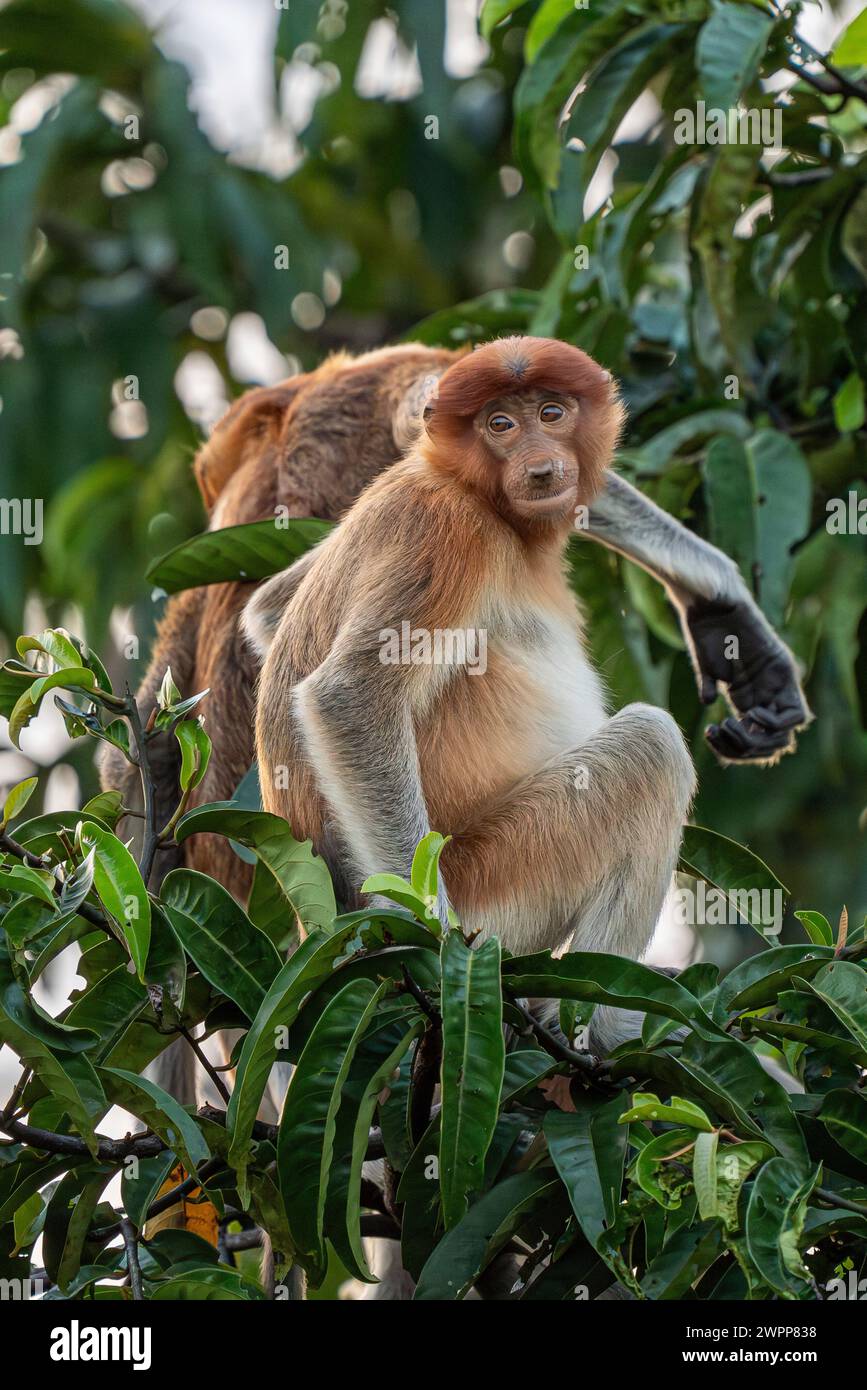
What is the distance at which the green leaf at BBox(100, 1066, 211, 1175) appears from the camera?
259 cm

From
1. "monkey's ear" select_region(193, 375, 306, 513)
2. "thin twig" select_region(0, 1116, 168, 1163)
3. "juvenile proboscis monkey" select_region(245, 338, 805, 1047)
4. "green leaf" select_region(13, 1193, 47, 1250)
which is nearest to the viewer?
"thin twig" select_region(0, 1116, 168, 1163)

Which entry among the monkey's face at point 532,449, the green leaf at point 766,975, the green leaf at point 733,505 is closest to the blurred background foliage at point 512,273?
the green leaf at point 733,505

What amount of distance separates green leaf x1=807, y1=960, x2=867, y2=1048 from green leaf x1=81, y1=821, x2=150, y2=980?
1.03 m

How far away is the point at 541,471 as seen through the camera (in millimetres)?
3680

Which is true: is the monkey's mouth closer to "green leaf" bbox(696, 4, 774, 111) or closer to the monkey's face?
the monkey's face

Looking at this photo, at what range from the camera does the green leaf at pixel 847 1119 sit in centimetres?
262

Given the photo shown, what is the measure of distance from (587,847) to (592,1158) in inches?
42.0

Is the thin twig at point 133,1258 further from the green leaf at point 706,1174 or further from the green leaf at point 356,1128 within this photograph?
the green leaf at point 706,1174

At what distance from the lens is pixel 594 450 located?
3957mm

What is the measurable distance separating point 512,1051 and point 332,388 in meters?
3.19

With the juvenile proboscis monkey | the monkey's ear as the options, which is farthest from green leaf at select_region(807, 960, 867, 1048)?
the monkey's ear

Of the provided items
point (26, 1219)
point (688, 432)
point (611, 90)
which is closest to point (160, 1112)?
point (26, 1219)
